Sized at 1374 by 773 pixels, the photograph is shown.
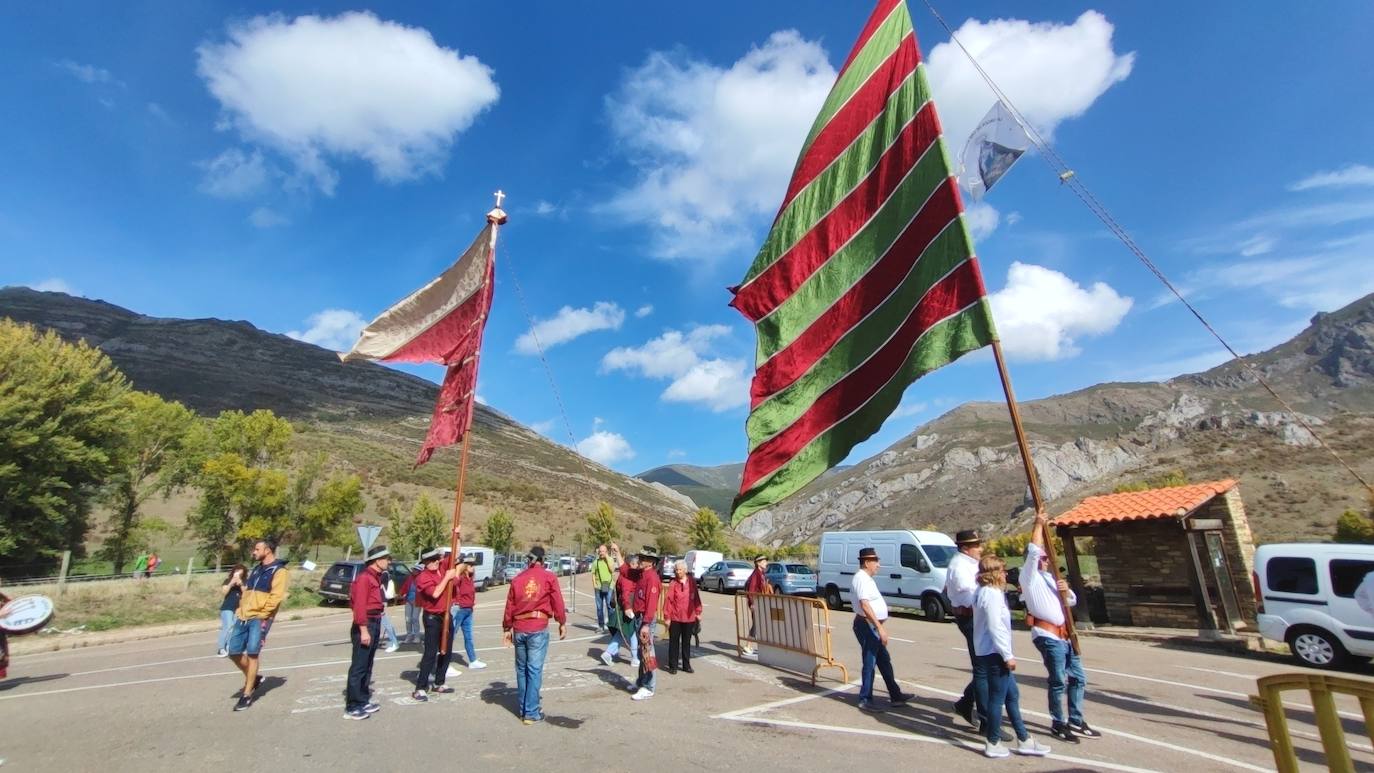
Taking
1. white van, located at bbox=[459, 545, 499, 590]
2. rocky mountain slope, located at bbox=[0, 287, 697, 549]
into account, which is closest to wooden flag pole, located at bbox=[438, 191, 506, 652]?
white van, located at bbox=[459, 545, 499, 590]

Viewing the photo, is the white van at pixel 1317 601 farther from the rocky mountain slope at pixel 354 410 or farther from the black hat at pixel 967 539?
the rocky mountain slope at pixel 354 410

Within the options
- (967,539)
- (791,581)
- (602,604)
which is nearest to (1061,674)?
(967,539)

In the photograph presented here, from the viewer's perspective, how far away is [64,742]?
6.69m

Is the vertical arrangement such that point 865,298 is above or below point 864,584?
above

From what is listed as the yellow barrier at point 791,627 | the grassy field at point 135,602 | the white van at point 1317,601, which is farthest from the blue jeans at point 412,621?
the white van at point 1317,601

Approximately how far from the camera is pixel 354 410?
344ft

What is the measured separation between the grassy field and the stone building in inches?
1008

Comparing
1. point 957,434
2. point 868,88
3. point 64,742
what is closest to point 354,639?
point 64,742

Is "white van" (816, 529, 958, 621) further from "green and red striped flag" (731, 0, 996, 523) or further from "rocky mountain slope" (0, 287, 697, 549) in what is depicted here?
"rocky mountain slope" (0, 287, 697, 549)

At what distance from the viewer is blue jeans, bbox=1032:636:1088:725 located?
627 centimetres

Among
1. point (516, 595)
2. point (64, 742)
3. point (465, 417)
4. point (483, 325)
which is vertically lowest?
point (64, 742)

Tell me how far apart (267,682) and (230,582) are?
6.56 ft

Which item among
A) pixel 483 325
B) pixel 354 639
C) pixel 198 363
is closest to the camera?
pixel 354 639

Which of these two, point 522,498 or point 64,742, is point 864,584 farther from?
point 522,498
